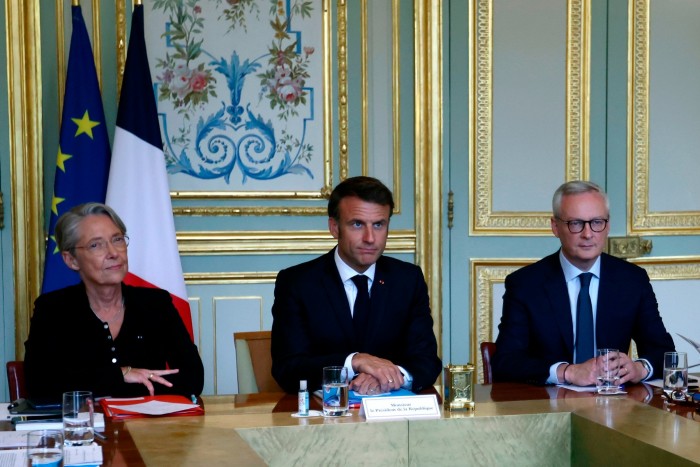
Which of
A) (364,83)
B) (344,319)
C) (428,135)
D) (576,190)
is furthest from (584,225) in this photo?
(364,83)

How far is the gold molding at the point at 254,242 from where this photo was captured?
5219 mm

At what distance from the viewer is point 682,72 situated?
5.72m

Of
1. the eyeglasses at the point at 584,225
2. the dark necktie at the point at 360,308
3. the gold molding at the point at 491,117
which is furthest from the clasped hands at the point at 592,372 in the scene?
the gold molding at the point at 491,117

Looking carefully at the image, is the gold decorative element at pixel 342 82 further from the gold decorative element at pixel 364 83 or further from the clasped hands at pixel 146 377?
the clasped hands at pixel 146 377

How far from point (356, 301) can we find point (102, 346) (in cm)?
87

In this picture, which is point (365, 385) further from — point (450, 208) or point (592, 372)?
point (450, 208)

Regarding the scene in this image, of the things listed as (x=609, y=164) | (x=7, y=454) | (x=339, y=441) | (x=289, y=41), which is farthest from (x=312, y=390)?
(x=609, y=164)

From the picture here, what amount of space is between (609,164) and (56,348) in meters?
3.46

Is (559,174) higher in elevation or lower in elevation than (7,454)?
higher

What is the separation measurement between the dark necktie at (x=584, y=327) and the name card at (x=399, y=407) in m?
0.98

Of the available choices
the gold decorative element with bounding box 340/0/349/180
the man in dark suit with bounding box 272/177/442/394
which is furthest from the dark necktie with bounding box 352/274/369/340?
the gold decorative element with bounding box 340/0/349/180

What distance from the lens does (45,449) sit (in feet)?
6.78

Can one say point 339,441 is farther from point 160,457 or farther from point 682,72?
point 682,72

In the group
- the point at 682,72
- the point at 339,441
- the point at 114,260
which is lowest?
the point at 339,441
